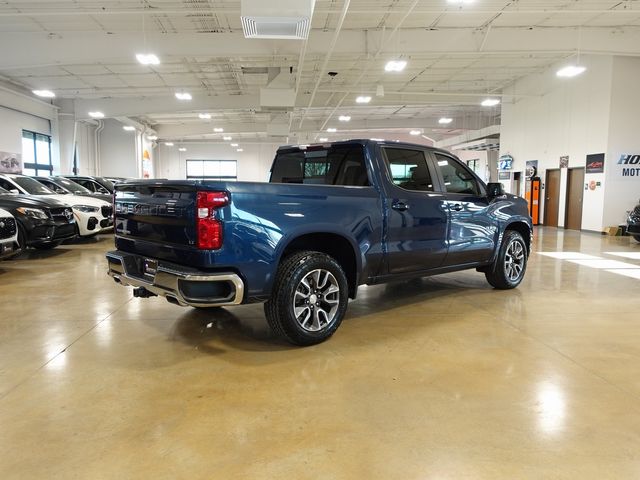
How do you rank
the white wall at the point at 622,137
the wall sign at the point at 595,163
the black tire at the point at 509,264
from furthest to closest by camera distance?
the wall sign at the point at 595,163 < the white wall at the point at 622,137 < the black tire at the point at 509,264

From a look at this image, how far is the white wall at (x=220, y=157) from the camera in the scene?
1365 inches

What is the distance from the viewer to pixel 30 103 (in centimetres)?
1681

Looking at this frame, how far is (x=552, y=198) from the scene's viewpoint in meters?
16.3

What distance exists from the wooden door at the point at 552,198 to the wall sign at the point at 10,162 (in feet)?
62.2

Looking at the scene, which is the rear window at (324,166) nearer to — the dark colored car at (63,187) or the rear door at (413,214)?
the rear door at (413,214)

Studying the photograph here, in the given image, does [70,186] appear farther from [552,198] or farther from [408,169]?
[552,198]

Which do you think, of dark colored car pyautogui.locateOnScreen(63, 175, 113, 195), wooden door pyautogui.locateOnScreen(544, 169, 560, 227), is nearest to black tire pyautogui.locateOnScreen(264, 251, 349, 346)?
dark colored car pyautogui.locateOnScreen(63, 175, 113, 195)

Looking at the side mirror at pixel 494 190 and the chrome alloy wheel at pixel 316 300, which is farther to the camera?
the side mirror at pixel 494 190

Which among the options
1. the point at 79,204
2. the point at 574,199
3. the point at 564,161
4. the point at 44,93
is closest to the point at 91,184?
the point at 79,204

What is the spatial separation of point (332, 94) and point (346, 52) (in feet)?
20.4

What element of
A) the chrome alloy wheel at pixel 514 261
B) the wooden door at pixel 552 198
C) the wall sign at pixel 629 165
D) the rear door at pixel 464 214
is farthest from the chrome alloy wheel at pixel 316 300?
the wooden door at pixel 552 198

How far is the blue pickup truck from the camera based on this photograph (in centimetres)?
304

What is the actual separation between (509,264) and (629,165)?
34.2 ft

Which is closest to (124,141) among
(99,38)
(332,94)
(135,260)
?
(332,94)
